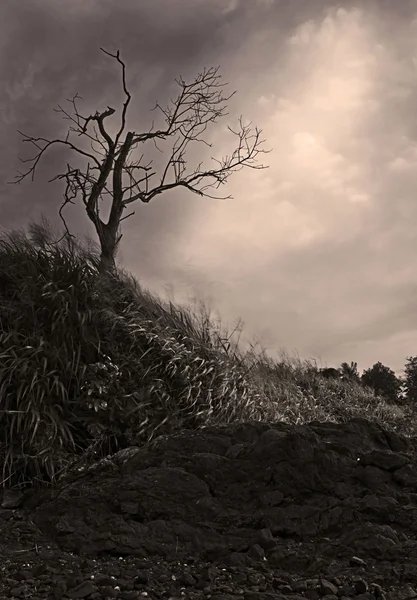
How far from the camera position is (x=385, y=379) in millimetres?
13695

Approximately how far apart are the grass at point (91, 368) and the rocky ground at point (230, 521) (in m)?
0.54

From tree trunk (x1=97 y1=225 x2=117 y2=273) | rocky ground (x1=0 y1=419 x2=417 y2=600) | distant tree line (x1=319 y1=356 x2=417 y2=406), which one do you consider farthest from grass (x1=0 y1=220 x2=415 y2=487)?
distant tree line (x1=319 y1=356 x2=417 y2=406)

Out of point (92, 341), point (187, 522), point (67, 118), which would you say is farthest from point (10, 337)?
point (67, 118)

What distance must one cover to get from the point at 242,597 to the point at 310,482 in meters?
1.10

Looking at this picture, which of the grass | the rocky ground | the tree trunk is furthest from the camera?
the tree trunk

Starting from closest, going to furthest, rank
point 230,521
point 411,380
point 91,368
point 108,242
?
point 230,521 < point 91,368 < point 108,242 < point 411,380

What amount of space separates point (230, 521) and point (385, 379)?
428 inches

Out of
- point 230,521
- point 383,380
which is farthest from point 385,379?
point 230,521

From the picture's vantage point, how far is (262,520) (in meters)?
3.59

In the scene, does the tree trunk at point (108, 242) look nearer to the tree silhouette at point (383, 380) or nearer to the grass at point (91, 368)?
the grass at point (91, 368)

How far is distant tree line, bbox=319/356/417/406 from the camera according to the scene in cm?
1309

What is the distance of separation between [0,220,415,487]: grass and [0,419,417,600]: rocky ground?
54 cm

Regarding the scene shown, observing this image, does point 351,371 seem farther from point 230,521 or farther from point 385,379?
point 230,521

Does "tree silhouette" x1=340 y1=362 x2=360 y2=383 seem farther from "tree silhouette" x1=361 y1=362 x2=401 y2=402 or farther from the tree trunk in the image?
the tree trunk
